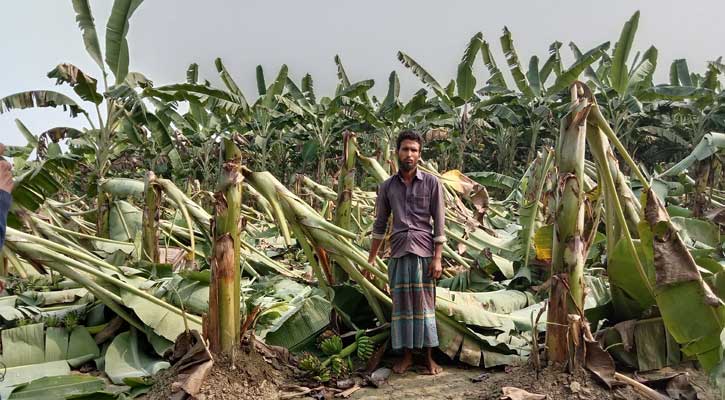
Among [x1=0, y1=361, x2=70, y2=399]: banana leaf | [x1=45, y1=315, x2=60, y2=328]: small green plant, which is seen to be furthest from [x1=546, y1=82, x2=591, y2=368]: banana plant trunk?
[x1=45, y1=315, x2=60, y2=328]: small green plant

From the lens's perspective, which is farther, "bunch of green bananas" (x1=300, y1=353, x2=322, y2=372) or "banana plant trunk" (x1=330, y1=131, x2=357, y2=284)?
"banana plant trunk" (x1=330, y1=131, x2=357, y2=284)

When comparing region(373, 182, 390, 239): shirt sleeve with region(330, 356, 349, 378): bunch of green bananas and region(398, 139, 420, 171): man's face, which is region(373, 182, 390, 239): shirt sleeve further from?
region(330, 356, 349, 378): bunch of green bananas

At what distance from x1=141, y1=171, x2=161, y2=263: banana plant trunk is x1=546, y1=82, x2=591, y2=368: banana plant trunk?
3.15 m

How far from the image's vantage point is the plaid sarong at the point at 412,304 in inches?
126

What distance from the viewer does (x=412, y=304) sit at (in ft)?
10.5

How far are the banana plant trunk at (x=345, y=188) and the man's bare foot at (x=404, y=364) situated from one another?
2.90 feet

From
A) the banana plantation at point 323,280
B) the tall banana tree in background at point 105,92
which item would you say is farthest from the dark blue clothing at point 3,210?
the tall banana tree in background at point 105,92

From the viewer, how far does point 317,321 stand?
350 centimetres

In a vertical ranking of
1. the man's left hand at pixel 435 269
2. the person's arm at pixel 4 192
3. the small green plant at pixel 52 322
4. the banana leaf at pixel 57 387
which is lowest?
the banana leaf at pixel 57 387

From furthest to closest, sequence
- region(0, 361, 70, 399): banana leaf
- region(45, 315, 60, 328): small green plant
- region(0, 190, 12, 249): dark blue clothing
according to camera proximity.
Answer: region(45, 315, 60, 328): small green plant < region(0, 361, 70, 399): banana leaf < region(0, 190, 12, 249): dark blue clothing

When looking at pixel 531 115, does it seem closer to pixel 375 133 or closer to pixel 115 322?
pixel 375 133

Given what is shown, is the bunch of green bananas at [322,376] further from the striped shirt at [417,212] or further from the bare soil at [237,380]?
the striped shirt at [417,212]

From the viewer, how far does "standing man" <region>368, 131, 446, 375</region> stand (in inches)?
126

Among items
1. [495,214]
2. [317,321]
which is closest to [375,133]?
[495,214]
